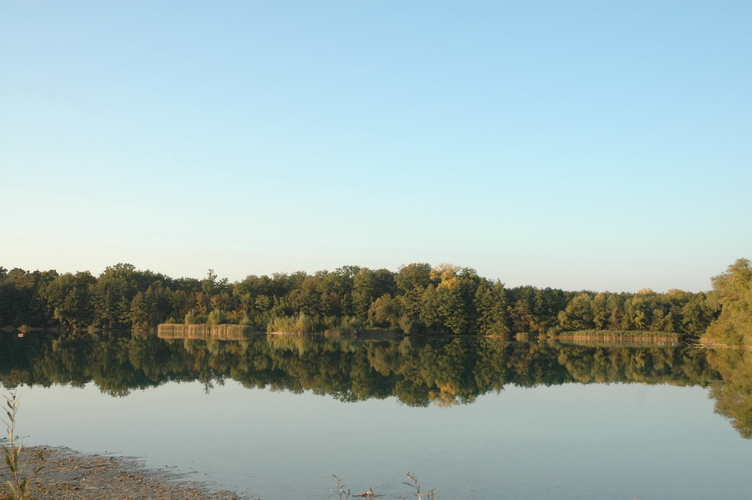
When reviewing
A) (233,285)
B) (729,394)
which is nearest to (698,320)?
(729,394)

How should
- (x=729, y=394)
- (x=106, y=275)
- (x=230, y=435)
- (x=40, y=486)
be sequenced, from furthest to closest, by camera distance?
(x=106, y=275), (x=729, y=394), (x=230, y=435), (x=40, y=486)

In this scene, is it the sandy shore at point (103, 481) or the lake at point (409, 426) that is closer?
the sandy shore at point (103, 481)

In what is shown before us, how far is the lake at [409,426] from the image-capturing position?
32.0 feet

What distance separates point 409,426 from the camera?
14.1m

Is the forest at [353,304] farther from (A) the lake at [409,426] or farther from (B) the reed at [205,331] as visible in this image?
(A) the lake at [409,426]

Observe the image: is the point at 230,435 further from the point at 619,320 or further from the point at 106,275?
the point at 106,275

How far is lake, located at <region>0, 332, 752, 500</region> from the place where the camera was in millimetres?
9750

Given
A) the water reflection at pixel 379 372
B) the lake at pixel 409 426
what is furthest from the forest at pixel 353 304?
the lake at pixel 409 426

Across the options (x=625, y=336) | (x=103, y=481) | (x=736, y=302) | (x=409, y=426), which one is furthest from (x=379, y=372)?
(x=625, y=336)

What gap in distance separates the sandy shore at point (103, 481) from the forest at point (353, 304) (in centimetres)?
5269

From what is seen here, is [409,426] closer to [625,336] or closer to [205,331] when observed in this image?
[205,331]

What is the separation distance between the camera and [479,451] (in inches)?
460

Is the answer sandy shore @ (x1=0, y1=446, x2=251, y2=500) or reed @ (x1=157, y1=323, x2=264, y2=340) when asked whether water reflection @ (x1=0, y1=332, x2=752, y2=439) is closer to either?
sandy shore @ (x1=0, y1=446, x2=251, y2=500)

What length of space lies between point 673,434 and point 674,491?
5035 mm
